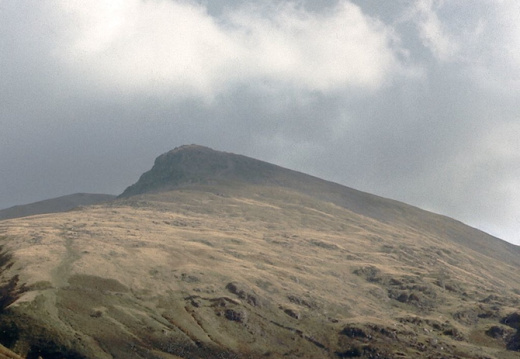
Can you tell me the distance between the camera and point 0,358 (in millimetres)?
116250
